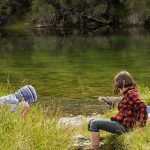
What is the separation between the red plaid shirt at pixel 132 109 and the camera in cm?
895

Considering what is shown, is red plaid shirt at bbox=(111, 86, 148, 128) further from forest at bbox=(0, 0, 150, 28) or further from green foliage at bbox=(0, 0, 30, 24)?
green foliage at bbox=(0, 0, 30, 24)

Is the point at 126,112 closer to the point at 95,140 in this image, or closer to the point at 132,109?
the point at 132,109

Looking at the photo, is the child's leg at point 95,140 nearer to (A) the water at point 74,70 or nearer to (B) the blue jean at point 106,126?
(B) the blue jean at point 106,126

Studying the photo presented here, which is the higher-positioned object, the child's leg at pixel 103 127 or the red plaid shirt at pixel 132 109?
the red plaid shirt at pixel 132 109

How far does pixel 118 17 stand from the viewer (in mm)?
91125

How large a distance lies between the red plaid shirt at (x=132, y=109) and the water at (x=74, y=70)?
199 inches

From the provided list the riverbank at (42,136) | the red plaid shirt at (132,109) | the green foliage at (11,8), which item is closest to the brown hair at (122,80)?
the red plaid shirt at (132,109)

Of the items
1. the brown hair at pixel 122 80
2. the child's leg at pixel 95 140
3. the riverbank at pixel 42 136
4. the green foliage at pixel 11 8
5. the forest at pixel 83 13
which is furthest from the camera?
the green foliage at pixel 11 8

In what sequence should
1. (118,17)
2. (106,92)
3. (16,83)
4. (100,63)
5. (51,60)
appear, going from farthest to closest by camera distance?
(118,17) → (51,60) → (100,63) → (16,83) → (106,92)

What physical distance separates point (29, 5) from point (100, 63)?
2733 inches

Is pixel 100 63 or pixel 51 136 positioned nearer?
pixel 51 136

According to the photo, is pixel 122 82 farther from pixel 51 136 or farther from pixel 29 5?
pixel 29 5

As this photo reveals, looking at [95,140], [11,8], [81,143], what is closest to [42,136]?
[95,140]

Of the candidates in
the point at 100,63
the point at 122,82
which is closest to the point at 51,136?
the point at 122,82
